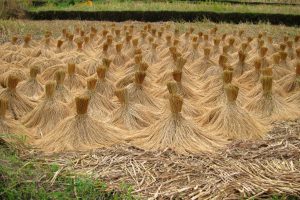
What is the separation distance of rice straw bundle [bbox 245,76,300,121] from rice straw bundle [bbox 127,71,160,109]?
2.72 feet

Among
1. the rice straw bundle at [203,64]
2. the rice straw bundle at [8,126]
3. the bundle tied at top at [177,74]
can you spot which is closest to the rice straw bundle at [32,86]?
the rice straw bundle at [8,126]

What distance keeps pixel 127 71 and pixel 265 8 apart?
267 inches

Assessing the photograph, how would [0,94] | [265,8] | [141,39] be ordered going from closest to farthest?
[0,94], [141,39], [265,8]

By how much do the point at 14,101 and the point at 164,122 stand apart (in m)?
1.39

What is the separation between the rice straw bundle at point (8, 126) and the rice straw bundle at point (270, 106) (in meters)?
1.89

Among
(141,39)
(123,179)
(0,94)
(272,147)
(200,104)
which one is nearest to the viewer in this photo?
(123,179)

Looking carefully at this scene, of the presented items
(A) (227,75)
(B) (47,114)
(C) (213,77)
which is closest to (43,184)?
(B) (47,114)

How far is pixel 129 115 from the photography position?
14.1 ft

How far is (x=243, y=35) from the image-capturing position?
838cm

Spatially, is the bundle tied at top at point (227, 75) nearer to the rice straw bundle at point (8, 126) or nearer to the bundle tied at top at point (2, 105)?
the rice straw bundle at point (8, 126)

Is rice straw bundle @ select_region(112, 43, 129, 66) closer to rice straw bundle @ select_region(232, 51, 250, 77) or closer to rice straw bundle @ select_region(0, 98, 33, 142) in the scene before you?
rice straw bundle @ select_region(232, 51, 250, 77)

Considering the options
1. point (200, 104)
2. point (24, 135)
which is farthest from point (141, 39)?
point (24, 135)

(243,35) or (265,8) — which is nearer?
(243,35)

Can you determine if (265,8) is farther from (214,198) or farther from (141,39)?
(214,198)
